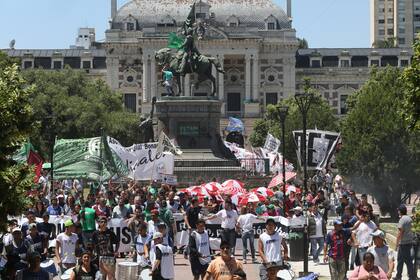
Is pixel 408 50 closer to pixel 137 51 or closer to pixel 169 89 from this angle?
pixel 137 51

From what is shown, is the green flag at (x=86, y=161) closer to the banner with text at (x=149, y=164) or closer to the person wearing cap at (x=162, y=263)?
the banner with text at (x=149, y=164)

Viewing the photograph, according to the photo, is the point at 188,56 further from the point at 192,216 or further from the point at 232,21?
the point at 232,21

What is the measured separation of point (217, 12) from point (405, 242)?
132860mm

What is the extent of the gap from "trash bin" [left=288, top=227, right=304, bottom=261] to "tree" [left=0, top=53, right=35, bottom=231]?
11.2 meters

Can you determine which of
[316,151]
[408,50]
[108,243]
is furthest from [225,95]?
[108,243]

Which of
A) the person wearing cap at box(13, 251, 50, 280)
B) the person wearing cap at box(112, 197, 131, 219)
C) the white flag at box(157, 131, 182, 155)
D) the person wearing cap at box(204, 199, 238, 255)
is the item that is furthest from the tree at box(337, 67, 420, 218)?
the person wearing cap at box(13, 251, 50, 280)

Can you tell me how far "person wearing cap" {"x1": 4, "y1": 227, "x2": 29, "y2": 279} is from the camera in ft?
57.1

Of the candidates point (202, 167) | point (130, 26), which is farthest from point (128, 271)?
point (130, 26)

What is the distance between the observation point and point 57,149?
140 ft

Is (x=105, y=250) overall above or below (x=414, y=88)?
below

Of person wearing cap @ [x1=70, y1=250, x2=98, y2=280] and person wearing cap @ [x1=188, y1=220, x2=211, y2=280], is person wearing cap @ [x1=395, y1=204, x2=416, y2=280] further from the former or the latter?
person wearing cap @ [x1=70, y1=250, x2=98, y2=280]

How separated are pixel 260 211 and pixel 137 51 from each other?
121 m

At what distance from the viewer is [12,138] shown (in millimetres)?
18297

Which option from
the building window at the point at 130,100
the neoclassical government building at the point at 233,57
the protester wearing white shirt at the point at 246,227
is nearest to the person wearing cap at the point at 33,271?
the protester wearing white shirt at the point at 246,227
